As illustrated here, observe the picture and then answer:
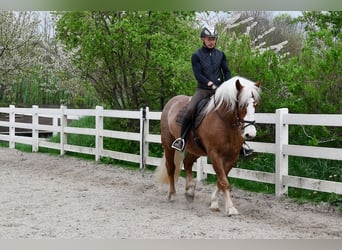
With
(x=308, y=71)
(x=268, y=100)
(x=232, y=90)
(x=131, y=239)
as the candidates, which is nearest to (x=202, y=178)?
(x=268, y=100)

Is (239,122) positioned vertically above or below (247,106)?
below

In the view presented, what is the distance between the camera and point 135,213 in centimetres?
553

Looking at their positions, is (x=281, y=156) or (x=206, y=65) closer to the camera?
(x=206, y=65)

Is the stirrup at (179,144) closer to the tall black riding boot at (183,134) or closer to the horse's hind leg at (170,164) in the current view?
the tall black riding boot at (183,134)

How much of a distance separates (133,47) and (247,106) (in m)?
5.64

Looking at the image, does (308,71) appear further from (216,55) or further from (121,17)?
(121,17)

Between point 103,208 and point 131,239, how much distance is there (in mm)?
1541

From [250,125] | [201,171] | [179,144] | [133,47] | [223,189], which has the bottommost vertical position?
[201,171]

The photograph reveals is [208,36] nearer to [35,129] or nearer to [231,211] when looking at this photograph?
[231,211]

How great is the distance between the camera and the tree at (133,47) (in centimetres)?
994

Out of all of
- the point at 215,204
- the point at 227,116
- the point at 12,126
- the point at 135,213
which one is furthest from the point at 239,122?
the point at 12,126

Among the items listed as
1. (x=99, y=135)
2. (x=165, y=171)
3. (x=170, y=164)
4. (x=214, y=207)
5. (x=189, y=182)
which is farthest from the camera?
(x=99, y=135)

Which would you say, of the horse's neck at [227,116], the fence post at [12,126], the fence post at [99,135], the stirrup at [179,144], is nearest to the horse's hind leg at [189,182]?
the stirrup at [179,144]

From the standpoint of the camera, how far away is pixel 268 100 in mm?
7551
